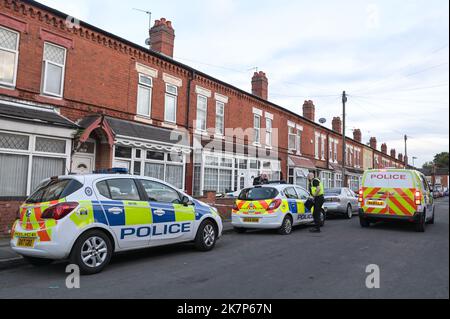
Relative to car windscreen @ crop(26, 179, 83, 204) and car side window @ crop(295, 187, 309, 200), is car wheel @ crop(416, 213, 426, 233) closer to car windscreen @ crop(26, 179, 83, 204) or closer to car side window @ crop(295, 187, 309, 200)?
car side window @ crop(295, 187, 309, 200)

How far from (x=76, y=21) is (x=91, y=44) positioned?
2.85 ft

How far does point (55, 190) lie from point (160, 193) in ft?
6.65

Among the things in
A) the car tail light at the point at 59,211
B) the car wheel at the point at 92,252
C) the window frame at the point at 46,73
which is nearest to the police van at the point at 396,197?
the car wheel at the point at 92,252

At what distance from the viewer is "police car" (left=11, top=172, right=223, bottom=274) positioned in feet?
19.5

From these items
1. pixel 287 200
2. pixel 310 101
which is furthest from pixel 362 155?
pixel 287 200

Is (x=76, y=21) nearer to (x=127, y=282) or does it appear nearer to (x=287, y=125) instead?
(x=127, y=282)

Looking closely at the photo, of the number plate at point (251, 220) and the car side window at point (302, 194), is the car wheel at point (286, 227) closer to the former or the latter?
the number plate at point (251, 220)

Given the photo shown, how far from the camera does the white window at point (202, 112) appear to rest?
695 inches

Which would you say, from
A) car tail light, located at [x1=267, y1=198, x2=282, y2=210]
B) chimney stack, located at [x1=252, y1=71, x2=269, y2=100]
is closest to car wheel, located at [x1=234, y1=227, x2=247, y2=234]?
car tail light, located at [x1=267, y1=198, x2=282, y2=210]

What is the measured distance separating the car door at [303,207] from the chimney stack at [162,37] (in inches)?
363

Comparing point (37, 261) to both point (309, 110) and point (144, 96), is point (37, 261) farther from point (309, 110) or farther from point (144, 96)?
point (309, 110)

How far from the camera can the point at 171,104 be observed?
53.1 ft

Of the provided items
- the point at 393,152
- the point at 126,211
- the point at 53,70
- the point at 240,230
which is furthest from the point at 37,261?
the point at 393,152

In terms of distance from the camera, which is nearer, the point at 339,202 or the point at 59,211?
the point at 59,211
